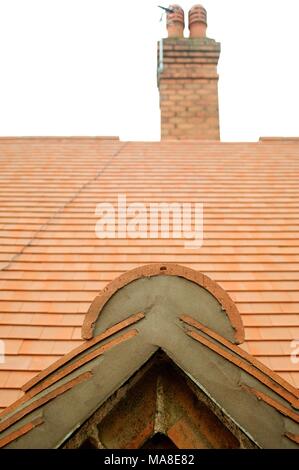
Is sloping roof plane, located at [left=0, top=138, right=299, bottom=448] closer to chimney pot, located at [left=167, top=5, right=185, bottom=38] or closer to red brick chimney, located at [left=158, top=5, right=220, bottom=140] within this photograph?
red brick chimney, located at [left=158, top=5, right=220, bottom=140]

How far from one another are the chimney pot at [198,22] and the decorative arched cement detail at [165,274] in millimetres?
9686

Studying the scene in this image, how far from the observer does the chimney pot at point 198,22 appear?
30.5ft

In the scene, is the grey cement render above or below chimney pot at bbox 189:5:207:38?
below

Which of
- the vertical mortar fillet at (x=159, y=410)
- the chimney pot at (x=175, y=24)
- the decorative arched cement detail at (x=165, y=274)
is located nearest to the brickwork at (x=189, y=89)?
the chimney pot at (x=175, y=24)

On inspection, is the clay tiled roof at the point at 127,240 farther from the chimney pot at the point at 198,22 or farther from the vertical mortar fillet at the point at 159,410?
the chimney pot at the point at 198,22

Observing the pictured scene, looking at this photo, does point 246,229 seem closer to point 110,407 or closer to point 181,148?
point 181,148

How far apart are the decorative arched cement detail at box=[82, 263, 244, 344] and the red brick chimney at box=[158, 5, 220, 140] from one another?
748 centimetres

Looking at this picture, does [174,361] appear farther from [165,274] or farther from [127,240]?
[127,240]

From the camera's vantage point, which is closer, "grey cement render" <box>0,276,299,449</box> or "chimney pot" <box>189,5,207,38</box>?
"grey cement render" <box>0,276,299,449</box>

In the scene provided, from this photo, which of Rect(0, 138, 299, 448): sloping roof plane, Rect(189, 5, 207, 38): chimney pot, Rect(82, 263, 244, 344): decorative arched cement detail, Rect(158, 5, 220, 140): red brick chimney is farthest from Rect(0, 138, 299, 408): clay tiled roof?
Rect(189, 5, 207, 38): chimney pot

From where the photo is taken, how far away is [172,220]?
4.85 m

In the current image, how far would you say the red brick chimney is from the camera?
8695 millimetres

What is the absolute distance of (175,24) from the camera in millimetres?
9430
